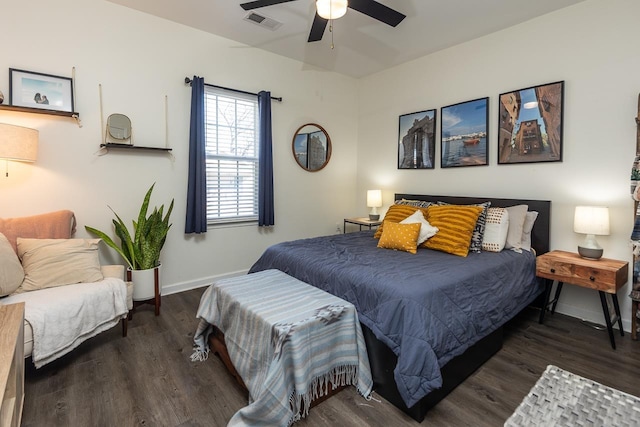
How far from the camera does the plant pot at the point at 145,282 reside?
2.75 metres

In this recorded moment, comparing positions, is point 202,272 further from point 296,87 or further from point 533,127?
point 533,127

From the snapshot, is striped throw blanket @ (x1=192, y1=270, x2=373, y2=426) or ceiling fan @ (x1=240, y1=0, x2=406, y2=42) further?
ceiling fan @ (x1=240, y1=0, x2=406, y2=42)

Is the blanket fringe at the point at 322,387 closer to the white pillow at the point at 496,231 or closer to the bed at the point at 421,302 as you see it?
the bed at the point at 421,302

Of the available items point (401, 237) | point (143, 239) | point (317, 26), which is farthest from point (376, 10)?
point (143, 239)

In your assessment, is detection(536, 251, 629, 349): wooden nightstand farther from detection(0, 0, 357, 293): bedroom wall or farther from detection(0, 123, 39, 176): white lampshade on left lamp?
detection(0, 123, 39, 176): white lampshade on left lamp

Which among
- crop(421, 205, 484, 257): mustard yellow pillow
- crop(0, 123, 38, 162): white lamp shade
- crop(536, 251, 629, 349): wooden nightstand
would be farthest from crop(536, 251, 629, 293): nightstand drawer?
crop(0, 123, 38, 162): white lamp shade

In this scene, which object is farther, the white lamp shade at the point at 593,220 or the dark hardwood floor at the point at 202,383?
the white lamp shade at the point at 593,220

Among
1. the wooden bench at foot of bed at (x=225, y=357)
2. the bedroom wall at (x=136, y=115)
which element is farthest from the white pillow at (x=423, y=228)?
the bedroom wall at (x=136, y=115)

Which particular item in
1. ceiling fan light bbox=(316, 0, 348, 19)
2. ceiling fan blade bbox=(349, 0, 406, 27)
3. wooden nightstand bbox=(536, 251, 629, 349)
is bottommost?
wooden nightstand bbox=(536, 251, 629, 349)

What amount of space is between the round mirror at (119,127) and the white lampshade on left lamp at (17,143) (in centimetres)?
60

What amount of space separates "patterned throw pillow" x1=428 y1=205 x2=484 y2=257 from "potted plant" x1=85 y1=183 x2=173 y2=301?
2431 mm

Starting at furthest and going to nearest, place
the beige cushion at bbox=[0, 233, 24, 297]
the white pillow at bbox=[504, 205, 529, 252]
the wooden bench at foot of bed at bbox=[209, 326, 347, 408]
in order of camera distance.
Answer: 1. the white pillow at bbox=[504, 205, 529, 252]
2. the beige cushion at bbox=[0, 233, 24, 297]
3. the wooden bench at foot of bed at bbox=[209, 326, 347, 408]

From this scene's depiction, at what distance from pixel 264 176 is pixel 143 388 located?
2.51m

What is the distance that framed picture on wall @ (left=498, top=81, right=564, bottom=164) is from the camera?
9.52ft
